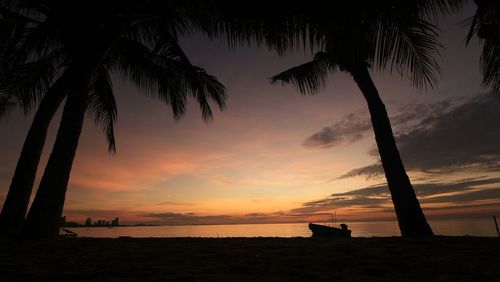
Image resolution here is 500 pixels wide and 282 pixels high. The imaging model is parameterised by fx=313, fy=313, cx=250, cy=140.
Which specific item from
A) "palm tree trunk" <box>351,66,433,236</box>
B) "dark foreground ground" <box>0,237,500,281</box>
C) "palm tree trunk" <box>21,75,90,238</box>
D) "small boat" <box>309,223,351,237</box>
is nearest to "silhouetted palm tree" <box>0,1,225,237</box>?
"palm tree trunk" <box>21,75,90,238</box>

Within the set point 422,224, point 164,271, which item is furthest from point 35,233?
point 422,224

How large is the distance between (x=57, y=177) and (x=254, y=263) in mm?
4065

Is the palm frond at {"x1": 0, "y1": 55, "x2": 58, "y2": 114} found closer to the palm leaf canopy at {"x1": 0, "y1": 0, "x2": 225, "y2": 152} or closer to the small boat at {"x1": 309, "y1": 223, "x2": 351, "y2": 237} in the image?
the palm leaf canopy at {"x1": 0, "y1": 0, "x2": 225, "y2": 152}

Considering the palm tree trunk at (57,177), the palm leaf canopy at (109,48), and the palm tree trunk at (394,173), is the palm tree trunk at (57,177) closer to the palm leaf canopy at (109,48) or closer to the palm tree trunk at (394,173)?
the palm leaf canopy at (109,48)

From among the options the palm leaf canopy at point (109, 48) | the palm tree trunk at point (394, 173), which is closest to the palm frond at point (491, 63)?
the palm tree trunk at point (394, 173)

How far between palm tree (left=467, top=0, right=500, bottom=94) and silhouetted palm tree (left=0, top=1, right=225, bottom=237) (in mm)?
4195

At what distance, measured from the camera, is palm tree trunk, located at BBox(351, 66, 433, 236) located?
700 centimetres

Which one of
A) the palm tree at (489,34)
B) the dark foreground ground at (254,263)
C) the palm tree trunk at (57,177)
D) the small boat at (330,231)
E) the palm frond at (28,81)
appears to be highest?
the palm frond at (28,81)

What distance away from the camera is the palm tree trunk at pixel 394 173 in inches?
275

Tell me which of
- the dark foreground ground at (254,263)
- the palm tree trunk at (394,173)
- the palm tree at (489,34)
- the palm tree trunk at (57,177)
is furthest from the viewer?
the palm tree trunk at (394,173)

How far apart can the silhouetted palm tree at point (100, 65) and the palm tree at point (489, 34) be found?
4.20 meters

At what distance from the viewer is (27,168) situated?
20.9 ft

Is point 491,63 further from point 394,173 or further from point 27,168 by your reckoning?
point 27,168

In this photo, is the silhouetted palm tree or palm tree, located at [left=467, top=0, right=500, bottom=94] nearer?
palm tree, located at [left=467, top=0, right=500, bottom=94]
